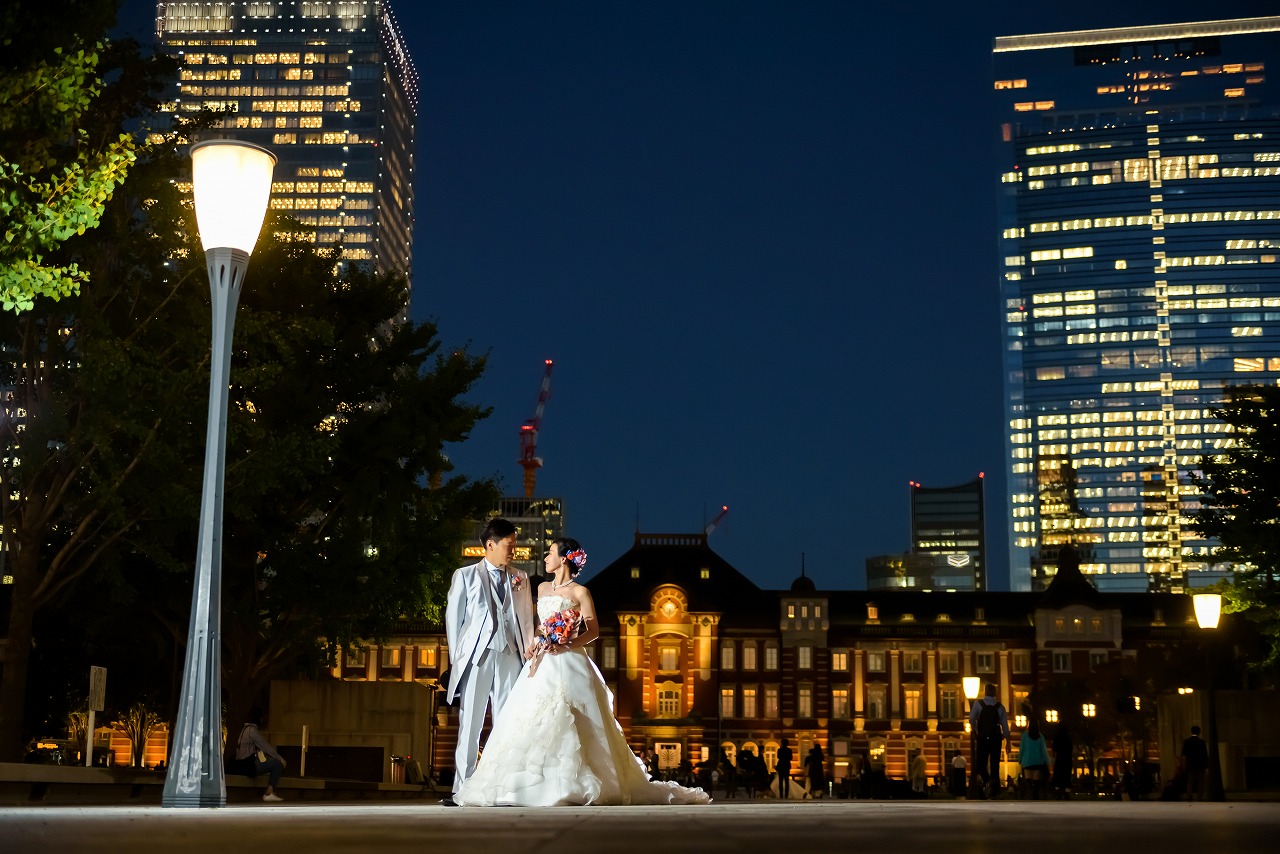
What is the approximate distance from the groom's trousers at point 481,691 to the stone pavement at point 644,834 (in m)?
4.16

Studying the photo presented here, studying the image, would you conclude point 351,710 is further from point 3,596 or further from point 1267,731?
point 3,596

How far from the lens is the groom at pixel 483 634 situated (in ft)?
41.1

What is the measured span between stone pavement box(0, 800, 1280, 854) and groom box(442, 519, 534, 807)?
4.21 meters

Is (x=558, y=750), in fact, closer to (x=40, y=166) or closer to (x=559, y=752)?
(x=559, y=752)

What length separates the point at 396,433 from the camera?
28.1 meters

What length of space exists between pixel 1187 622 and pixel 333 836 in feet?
311

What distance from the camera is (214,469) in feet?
38.5

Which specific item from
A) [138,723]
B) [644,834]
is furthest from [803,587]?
[644,834]

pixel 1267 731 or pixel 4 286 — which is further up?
pixel 4 286

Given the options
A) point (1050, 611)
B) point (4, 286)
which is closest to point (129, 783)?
point (4, 286)

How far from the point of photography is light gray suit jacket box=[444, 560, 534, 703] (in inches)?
494

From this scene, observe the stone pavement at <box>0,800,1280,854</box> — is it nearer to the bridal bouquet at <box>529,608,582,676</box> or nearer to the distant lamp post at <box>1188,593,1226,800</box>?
the bridal bouquet at <box>529,608,582,676</box>

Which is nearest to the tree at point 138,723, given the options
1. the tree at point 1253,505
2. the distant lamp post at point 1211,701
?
the tree at point 1253,505

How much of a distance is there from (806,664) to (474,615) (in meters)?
81.9
